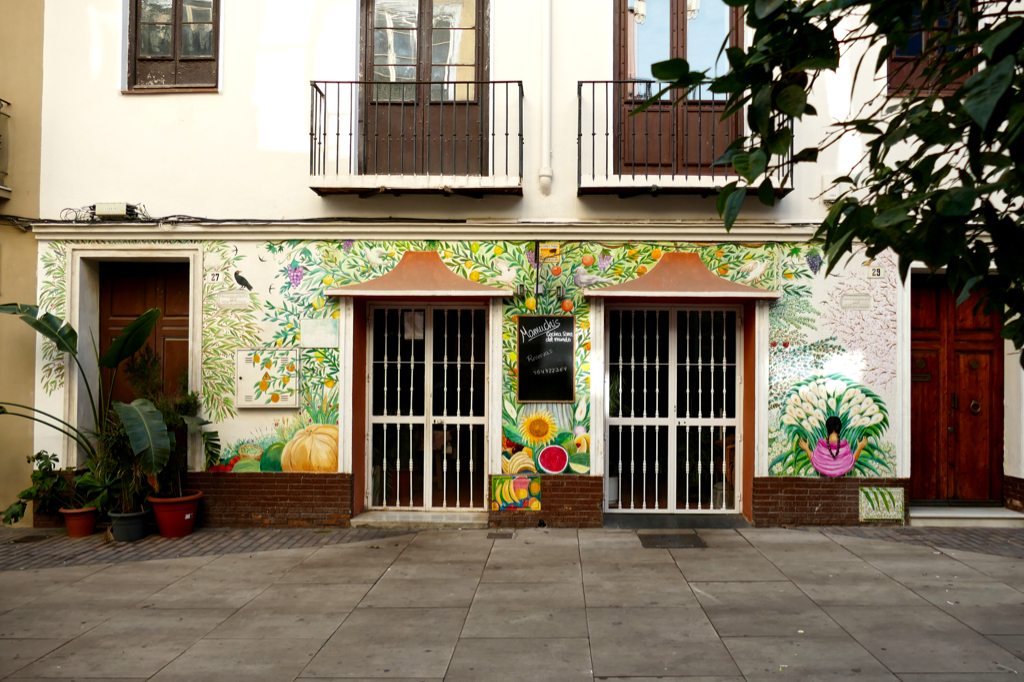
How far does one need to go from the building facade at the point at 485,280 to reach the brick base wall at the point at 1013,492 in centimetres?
4

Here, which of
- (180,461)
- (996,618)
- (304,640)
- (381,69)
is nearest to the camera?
(304,640)

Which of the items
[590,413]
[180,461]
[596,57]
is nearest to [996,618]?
[590,413]

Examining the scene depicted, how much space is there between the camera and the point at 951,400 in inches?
343

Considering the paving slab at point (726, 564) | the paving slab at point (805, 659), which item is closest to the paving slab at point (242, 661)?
the paving slab at point (805, 659)

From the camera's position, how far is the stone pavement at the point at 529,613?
4.59 m

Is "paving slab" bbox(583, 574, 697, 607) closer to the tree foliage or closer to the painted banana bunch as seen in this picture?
the painted banana bunch

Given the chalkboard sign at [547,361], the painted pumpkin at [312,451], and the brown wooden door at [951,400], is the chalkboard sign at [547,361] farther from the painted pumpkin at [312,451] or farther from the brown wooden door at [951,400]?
the brown wooden door at [951,400]

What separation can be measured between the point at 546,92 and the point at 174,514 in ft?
21.0

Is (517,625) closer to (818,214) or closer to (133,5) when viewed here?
(818,214)

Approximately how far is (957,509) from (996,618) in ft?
11.5

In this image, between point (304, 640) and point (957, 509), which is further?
point (957, 509)

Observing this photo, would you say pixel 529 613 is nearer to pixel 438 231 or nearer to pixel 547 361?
pixel 547 361

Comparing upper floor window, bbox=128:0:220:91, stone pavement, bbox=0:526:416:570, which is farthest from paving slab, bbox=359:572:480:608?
upper floor window, bbox=128:0:220:91

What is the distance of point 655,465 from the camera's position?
867 cm
